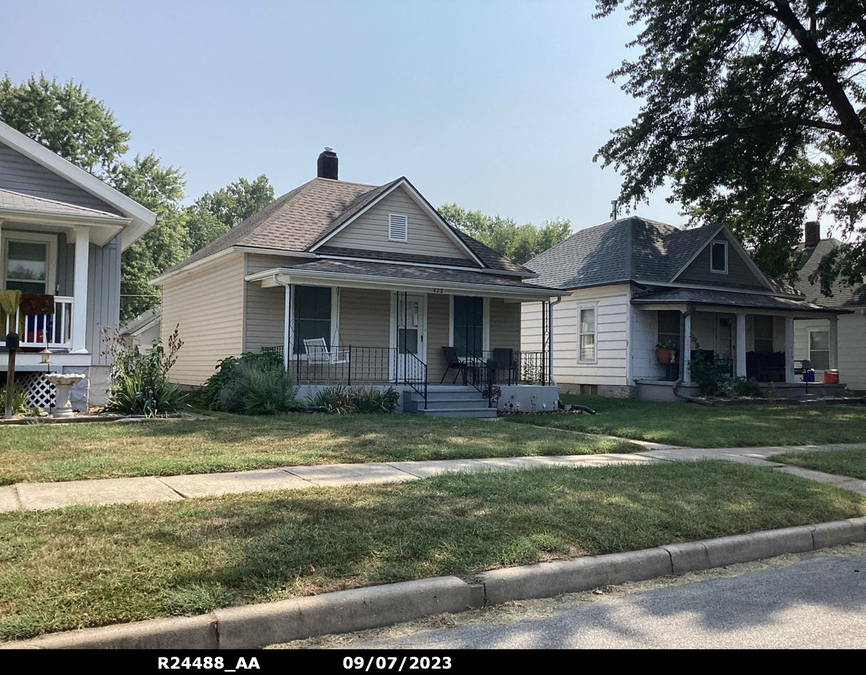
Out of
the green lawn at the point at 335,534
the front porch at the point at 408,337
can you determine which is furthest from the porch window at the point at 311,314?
the green lawn at the point at 335,534

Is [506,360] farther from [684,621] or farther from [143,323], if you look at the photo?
[143,323]

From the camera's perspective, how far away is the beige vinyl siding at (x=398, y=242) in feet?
58.4

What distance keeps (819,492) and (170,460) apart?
6.82 meters

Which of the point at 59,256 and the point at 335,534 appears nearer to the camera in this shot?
the point at 335,534

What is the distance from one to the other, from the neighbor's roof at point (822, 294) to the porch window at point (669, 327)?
4799 mm

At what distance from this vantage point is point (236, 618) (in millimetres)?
3578

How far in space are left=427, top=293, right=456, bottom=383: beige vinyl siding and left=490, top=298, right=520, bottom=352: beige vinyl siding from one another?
148 cm

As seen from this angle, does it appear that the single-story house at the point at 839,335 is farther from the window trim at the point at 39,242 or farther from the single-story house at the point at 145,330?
the single-story house at the point at 145,330

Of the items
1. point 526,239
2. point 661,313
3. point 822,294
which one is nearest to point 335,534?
point 661,313

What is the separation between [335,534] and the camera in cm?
491

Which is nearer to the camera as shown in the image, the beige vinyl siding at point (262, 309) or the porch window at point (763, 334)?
the beige vinyl siding at point (262, 309)

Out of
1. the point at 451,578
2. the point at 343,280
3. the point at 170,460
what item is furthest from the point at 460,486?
the point at 343,280

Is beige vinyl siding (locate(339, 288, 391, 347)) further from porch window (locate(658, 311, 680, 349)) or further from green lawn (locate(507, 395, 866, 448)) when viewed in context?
porch window (locate(658, 311, 680, 349))

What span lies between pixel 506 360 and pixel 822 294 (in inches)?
556
